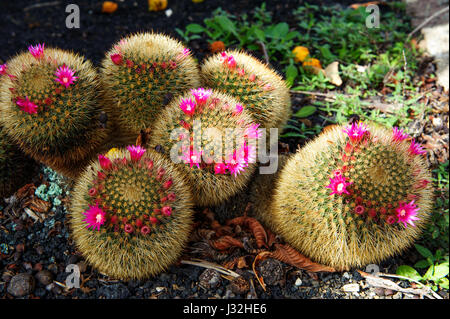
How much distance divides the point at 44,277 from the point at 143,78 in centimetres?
134

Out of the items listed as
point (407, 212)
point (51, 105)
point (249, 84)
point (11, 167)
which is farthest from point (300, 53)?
point (11, 167)

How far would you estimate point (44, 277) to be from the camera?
2502 millimetres

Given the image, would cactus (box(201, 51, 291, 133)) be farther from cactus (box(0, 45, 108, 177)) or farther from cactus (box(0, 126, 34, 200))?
cactus (box(0, 126, 34, 200))

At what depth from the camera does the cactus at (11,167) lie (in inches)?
113

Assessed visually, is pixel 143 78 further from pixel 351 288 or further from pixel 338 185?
pixel 351 288

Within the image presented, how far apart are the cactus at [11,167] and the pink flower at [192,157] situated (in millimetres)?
1328

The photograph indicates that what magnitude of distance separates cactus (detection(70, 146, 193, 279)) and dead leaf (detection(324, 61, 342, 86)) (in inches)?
87.0

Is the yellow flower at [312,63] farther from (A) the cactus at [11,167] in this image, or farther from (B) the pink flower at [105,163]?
(A) the cactus at [11,167]

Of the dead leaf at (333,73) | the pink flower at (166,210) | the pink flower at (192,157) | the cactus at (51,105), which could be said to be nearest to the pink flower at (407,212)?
the pink flower at (192,157)

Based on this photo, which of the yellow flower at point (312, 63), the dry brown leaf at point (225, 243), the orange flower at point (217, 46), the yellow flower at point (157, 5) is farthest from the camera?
the yellow flower at point (157, 5)

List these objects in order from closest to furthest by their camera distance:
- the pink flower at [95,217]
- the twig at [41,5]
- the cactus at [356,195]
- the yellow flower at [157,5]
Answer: the pink flower at [95,217] → the cactus at [356,195] → the yellow flower at [157,5] → the twig at [41,5]

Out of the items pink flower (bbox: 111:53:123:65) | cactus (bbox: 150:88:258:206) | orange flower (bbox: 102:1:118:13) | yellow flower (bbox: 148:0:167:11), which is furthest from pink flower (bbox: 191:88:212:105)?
orange flower (bbox: 102:1:118:13)

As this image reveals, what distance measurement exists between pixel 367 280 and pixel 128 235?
1.51 metres

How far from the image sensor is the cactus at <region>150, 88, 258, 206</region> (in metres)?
2.41
